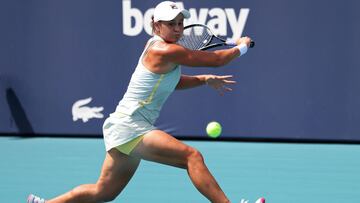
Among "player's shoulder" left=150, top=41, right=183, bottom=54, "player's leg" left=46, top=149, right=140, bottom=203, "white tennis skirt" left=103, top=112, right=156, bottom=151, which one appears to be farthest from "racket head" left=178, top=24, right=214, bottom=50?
"player's leg" left=46, top=149, right=140, bottom=203

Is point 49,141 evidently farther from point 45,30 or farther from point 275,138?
point 275,138

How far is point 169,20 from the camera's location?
15.4 feet

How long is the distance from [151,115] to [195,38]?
1.09 meters

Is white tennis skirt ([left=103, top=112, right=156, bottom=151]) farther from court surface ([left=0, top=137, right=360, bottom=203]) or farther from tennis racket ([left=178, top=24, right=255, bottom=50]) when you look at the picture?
court surface ([left=0, top=137, right=360, bottom=203])

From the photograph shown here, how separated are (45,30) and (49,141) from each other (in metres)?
1.29

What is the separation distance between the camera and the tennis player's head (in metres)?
4.70

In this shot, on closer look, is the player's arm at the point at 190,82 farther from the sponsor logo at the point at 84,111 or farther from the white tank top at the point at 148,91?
the sponsor logo at the point at 84,111

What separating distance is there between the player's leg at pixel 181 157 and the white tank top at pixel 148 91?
0.16 metres

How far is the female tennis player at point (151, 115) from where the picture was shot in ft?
15.1

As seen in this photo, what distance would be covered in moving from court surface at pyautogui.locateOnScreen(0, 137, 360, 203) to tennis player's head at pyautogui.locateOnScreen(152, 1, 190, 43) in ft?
5.02

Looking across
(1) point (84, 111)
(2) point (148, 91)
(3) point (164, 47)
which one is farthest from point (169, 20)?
(1) point (84, 111)

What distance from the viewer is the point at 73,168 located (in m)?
7.32

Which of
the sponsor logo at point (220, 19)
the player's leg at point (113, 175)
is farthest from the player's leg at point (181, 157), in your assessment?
the sponsor logo at point (220, 19)

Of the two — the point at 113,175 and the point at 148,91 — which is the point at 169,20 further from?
the point at 113,175
